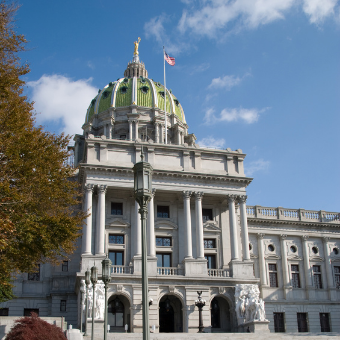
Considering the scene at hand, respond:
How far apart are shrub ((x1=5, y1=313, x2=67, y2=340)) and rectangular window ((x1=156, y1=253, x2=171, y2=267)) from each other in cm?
2135

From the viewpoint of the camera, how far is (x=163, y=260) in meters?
47.0

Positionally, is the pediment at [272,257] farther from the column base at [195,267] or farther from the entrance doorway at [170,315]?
the entrance doorway at [170,315]

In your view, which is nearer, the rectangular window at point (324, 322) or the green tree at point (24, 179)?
the green tree at point (24, 179)

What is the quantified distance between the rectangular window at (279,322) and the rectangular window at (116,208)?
21.5 meters

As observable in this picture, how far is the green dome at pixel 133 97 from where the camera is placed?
76375 millimetres

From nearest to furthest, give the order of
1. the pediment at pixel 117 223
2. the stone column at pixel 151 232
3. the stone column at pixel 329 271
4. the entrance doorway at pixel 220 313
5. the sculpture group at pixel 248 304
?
the sculpture group at pixel 248 304, the stone column at pixel 151 232, the entrance doorway at pixel 220 313, the pediment at pixel 117 223, the stone column at pixel 329 271

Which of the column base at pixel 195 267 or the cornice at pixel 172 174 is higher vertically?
the cornice at pixel 172 174

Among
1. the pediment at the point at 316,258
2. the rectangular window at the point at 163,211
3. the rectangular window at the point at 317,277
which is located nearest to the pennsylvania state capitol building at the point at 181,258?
the rectangular window at the point at 163,211

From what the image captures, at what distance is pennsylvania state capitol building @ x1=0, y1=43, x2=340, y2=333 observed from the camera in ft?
142

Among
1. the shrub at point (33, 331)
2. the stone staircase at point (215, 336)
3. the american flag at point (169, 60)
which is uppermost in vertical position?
the american flag at point (169, 60)

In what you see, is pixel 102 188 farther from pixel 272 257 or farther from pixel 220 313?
pixel 272 257

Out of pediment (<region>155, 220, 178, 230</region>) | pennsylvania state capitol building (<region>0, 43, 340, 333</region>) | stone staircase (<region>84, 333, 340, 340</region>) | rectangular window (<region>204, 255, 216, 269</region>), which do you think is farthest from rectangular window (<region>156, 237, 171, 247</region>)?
stone staircase (<region>84, 333, 340, 340</region>)

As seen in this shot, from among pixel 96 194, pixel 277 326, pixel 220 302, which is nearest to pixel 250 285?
pixel 220 302

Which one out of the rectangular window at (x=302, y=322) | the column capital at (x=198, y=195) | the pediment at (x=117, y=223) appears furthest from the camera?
the rectangular window at (x=302, y=322)
